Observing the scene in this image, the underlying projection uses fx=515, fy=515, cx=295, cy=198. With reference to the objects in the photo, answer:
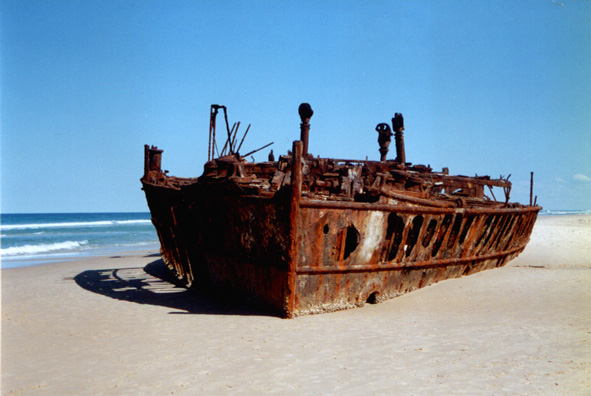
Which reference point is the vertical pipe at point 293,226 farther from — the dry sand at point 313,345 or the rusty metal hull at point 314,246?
the dry sand at point 313,345

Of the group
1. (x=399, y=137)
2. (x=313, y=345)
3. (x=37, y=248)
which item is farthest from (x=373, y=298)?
(x=37, y=248)

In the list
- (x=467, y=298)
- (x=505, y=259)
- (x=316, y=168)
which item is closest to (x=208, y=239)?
(x=316, y=168)

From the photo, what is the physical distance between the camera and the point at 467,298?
28.0 ft

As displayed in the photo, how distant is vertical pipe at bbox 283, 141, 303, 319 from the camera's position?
6.81 meters

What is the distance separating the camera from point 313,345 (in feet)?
19.1

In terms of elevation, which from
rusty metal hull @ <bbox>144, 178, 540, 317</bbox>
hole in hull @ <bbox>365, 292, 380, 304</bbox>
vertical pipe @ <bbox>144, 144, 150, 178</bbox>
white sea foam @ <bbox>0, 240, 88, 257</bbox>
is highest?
vertical pipe @ <bbox>144, 144, 150, 178</bbox>

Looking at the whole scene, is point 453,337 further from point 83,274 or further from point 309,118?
point 83,274

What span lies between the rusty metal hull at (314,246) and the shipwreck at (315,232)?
0.02m

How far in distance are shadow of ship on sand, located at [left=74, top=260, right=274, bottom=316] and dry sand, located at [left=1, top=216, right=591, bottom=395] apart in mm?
65

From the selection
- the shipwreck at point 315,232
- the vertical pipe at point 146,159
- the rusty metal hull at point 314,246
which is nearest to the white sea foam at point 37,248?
the vertical pipe at point 146,159

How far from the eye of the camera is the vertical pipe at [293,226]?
681 cm

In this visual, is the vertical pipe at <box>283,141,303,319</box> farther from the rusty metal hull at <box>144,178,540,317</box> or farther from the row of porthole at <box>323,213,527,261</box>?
the row of porthole at <box>323,213,527,261</box>

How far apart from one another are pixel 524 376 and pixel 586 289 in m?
5.21

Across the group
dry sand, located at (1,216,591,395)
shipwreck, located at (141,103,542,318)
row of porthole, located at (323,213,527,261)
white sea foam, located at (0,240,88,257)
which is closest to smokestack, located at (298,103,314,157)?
shipwreck, located at (141,103,542,318)
